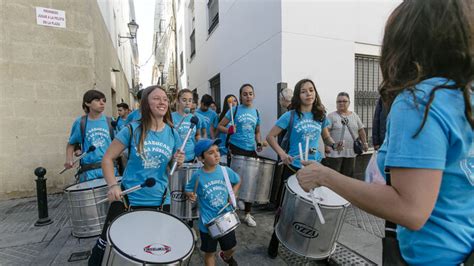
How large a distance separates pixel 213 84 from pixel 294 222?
26.3 feet

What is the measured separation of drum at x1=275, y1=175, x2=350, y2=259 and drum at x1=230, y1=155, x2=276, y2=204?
114cm

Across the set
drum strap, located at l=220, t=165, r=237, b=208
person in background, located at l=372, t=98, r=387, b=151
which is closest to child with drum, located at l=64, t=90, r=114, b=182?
drum strap, located at l=220, t=165, r=237, b=208

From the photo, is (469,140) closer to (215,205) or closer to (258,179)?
(215,205)

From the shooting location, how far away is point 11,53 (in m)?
5.42

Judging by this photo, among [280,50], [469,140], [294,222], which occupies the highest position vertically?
[280,50]

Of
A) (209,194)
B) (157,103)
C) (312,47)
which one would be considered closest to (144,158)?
(157,103)

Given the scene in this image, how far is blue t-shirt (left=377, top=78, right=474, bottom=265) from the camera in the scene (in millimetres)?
787

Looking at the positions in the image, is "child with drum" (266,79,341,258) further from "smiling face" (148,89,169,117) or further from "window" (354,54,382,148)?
"window" (354,54,382,148)

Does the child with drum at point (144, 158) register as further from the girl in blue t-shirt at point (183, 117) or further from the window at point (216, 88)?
the window at point (216, 88)

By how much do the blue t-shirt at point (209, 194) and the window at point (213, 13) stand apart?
693 cm

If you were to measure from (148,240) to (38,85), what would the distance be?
5.58 metres

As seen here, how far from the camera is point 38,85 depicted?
5684 mm

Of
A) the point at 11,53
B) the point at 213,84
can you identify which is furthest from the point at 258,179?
the point at 213,84

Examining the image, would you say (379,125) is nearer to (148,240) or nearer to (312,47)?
(312,47)
